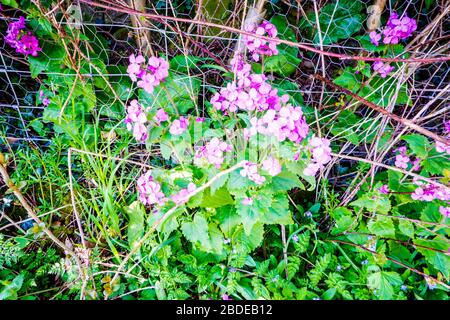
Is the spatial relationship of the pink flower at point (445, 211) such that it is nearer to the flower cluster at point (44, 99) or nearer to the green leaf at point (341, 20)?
the green leaf at point (341, 20)

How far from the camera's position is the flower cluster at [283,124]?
99 cm

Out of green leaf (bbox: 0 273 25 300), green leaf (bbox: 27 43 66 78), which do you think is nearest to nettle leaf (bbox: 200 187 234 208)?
green leaf (bbox: 0 273 25 300)

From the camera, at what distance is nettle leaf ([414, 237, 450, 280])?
4.44 feet

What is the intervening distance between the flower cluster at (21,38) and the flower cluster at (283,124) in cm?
108

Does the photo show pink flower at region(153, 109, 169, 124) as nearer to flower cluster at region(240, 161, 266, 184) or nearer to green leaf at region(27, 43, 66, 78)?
flower cluster at region(240, 161, 266, 184)

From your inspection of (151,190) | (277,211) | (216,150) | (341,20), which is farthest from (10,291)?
(341,20)

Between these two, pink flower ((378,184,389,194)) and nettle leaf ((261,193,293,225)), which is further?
pink flower ((378,184,389,194))

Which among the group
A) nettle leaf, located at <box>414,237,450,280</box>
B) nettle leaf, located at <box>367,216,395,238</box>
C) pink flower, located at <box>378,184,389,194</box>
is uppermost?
pink flower, located at <box>378,184,389,194</box>

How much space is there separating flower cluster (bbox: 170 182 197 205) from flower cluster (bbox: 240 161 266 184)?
22cm

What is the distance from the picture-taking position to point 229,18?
5.05 ft

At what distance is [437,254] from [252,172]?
961 mm

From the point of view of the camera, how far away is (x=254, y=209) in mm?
1216

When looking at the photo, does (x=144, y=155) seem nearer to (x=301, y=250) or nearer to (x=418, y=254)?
(x=301, y=250)

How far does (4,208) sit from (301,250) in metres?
1.60
